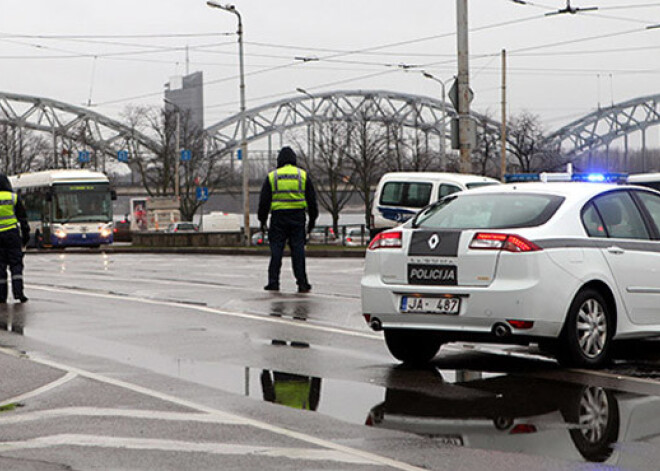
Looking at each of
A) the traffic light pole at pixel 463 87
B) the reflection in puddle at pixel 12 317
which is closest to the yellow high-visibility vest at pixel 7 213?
the reflection in puddle at pixel 12 317

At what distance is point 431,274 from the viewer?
9.03 m

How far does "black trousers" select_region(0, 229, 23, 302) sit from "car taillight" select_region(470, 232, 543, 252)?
8.05m

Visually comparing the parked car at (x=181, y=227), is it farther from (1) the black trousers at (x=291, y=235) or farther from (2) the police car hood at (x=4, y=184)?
(1) the black trousers at (x=291, y=235)

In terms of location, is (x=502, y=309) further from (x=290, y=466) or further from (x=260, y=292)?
(x=260, y=292)

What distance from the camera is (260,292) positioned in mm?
15898

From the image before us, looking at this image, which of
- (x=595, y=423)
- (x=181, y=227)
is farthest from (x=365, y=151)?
(x=595, y=423)

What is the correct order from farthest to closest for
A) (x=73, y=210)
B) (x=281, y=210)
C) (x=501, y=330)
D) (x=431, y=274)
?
1. (x=73, y=210)
2. (x=281, y=210)
3. (x=431, y=274)
4. (x=501, y=330)

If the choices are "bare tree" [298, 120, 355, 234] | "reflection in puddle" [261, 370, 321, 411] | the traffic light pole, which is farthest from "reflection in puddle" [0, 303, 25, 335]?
"bare tree" [298, 120, 355, 234]

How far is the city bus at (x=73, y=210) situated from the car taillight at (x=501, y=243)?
37.9 meters

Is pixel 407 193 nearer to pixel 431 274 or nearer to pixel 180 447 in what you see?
pixel 431 274

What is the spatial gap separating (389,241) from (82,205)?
124 feet

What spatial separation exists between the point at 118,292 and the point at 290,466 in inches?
433

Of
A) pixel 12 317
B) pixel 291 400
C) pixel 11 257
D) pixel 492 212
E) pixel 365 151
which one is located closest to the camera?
pixel 291 400

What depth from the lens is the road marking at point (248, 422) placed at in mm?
5762
